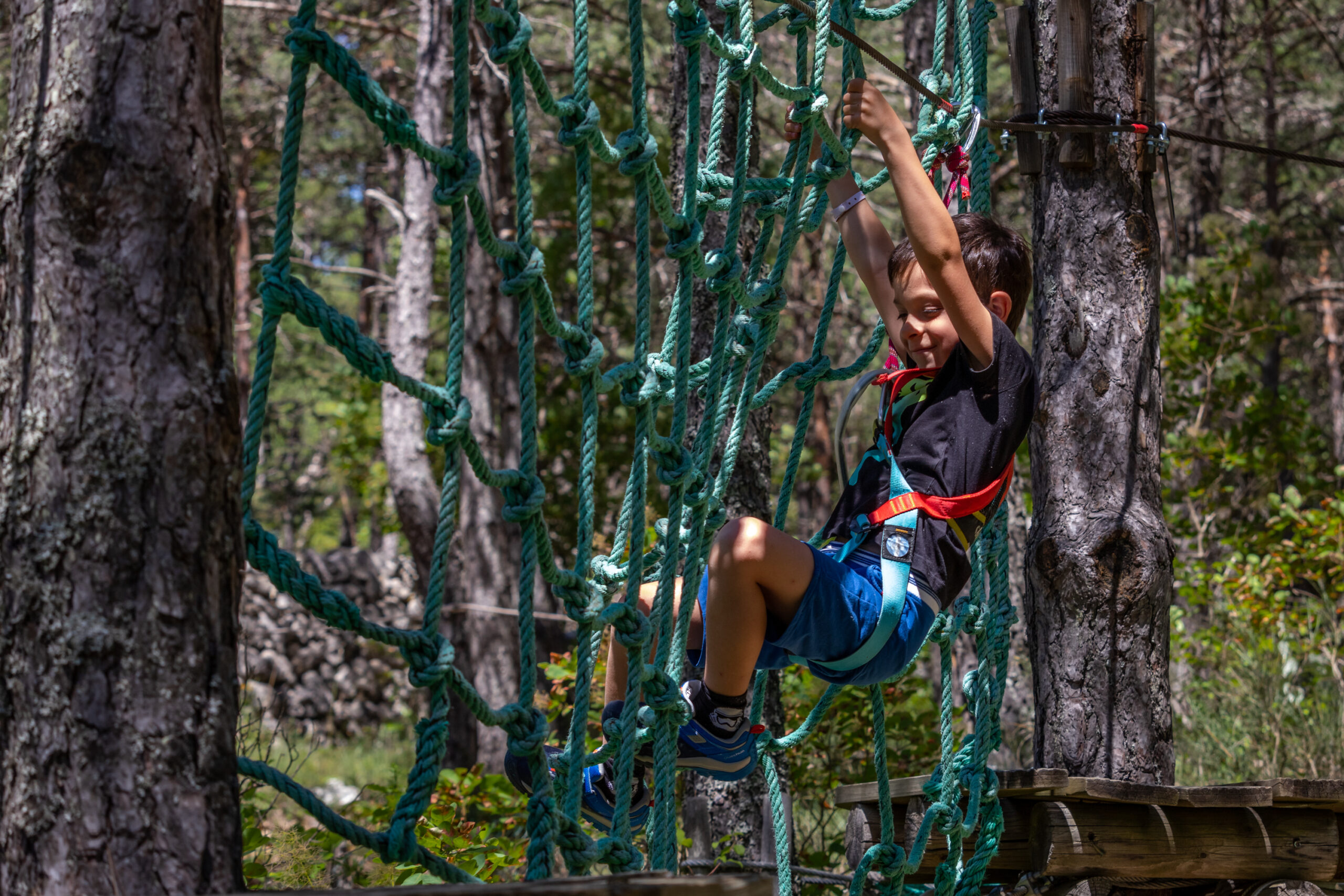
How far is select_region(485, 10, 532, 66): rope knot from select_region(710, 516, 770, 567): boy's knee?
0.81m

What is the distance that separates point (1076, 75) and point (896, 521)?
1.19m

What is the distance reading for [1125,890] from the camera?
2463mm

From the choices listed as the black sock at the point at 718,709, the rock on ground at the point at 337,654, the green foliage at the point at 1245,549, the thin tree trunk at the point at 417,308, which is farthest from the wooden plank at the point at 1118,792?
the rock on ground at the point at 337,654

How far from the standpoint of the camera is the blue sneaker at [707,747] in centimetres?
201

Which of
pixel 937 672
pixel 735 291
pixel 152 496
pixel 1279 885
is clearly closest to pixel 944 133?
pixel 735 291

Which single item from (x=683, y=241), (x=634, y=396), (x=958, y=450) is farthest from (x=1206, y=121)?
(x=634, y=396)

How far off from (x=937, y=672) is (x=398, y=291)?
11.4 ft

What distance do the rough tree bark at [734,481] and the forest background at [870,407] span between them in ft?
0.32

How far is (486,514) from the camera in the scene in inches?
243

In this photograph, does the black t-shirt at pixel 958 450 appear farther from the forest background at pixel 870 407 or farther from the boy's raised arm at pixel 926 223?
the forest background at pixel 870 407

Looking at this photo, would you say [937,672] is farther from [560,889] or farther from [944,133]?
[560,889]

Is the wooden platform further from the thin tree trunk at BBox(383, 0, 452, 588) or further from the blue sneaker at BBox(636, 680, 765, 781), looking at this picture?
the thin tree trunk at BBox(383, 0, 452, 588)

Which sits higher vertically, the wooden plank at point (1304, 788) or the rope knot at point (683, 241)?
the rope knot at point (683, 241)

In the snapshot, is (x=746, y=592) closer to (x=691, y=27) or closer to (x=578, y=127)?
(x=578, y=127)
